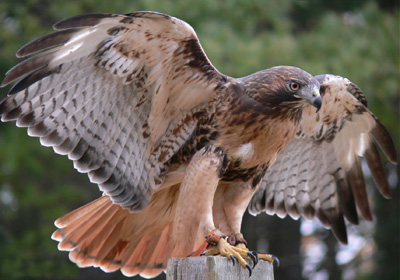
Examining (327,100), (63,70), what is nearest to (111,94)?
(63,70)

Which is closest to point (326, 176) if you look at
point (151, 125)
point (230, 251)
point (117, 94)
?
point (151, 125)

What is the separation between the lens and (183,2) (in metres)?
6.75

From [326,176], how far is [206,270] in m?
2.06

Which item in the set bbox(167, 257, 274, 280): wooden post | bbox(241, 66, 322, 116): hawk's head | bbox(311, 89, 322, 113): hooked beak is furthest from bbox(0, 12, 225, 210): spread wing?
bbox(167, 257, 274, 280): wooden post

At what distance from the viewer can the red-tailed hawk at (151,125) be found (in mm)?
3225

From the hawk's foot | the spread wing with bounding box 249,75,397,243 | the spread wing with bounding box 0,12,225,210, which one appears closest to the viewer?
the hawk's foot

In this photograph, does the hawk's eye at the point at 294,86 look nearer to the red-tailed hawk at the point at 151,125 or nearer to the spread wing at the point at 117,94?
the red-tailed hawk at the point at 151,125

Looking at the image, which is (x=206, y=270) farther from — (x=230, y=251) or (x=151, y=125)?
(x=151, y=125)

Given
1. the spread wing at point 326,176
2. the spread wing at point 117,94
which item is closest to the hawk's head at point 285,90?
the spread wing at point 117,94

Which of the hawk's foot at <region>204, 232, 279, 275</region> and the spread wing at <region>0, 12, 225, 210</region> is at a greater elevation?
the spread wing at <region>0, 12, 225, 210</region>

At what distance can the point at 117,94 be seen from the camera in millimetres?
3455

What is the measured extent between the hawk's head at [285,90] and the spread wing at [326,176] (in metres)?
0.96

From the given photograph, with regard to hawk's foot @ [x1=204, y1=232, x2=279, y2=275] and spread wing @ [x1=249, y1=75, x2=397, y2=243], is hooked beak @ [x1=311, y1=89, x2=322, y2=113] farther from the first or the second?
spread wing @ [x1=249, y1=75, x2=397, y2=243]

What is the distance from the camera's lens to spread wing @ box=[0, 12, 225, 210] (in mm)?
3178
